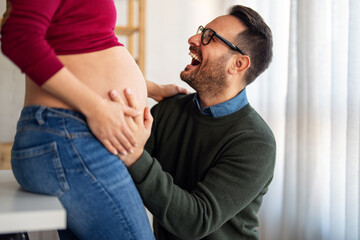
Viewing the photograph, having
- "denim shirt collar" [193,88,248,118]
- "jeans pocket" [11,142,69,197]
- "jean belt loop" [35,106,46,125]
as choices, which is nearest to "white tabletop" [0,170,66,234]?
"jeans pocket" [11,142,69,197]

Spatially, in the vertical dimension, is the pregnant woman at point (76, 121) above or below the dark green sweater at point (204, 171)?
above

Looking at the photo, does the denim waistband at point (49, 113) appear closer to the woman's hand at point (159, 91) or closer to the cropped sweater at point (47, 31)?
the cropped sweater at point (47, 31)

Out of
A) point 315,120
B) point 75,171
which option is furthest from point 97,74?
point 315,120

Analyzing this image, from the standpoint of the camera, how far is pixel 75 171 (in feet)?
2.72

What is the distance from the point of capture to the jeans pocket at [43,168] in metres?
0.82

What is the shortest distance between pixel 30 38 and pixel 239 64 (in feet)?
3.20

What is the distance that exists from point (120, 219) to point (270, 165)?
64cm

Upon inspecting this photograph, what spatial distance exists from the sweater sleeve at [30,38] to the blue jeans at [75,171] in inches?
3.9

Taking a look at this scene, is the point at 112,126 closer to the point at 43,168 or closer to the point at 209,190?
the point at 43,168

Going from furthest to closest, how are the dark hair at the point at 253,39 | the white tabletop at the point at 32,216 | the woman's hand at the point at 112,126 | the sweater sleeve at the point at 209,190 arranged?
1. the dark hair at the point at 253,39
2. the sweater sleeve at the point at 209,190
3. the woman's hand at the point at 112,126
4. the white tabletop at the point at 32,216

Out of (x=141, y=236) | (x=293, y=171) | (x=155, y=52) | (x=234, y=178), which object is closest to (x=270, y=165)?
(x=234, y=178)

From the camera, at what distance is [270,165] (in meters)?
1.33

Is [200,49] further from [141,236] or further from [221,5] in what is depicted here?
[221,5]

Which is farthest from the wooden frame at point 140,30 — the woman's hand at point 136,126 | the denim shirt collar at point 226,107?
the woman's hand at point 136,126
